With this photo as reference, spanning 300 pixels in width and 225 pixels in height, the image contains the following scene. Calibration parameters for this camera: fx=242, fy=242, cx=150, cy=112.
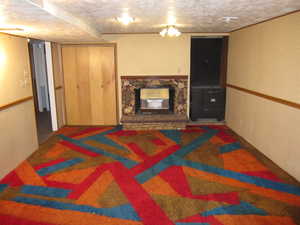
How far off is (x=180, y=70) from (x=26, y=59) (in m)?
3.34

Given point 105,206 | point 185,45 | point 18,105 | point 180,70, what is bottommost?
point 105,206

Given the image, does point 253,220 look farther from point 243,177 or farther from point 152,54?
point 152,54

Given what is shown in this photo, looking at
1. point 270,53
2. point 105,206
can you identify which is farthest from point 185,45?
point 105,206

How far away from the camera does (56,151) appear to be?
4379 millimetres

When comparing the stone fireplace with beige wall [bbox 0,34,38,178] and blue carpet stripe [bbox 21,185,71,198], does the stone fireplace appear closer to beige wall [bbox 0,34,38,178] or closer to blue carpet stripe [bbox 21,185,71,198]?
beige wall [bbox 0,34,38,178]

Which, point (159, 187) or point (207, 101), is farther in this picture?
point (207, 101)

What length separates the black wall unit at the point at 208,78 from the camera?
6.03m

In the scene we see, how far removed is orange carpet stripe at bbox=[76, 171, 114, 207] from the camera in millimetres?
2846

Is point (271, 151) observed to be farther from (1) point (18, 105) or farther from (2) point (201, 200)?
(1) point (18, 105)

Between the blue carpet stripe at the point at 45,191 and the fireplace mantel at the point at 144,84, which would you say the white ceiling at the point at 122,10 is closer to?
the blue carpet stripe at the point at 45,191

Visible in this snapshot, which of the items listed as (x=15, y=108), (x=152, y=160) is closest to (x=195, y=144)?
(x=152, y=160)

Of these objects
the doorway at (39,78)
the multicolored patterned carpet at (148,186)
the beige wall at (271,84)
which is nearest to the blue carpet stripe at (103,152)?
the multicolored patterned carpet at (148,186)

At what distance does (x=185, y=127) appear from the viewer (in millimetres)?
5637

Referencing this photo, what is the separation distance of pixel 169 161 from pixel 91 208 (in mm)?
1572
